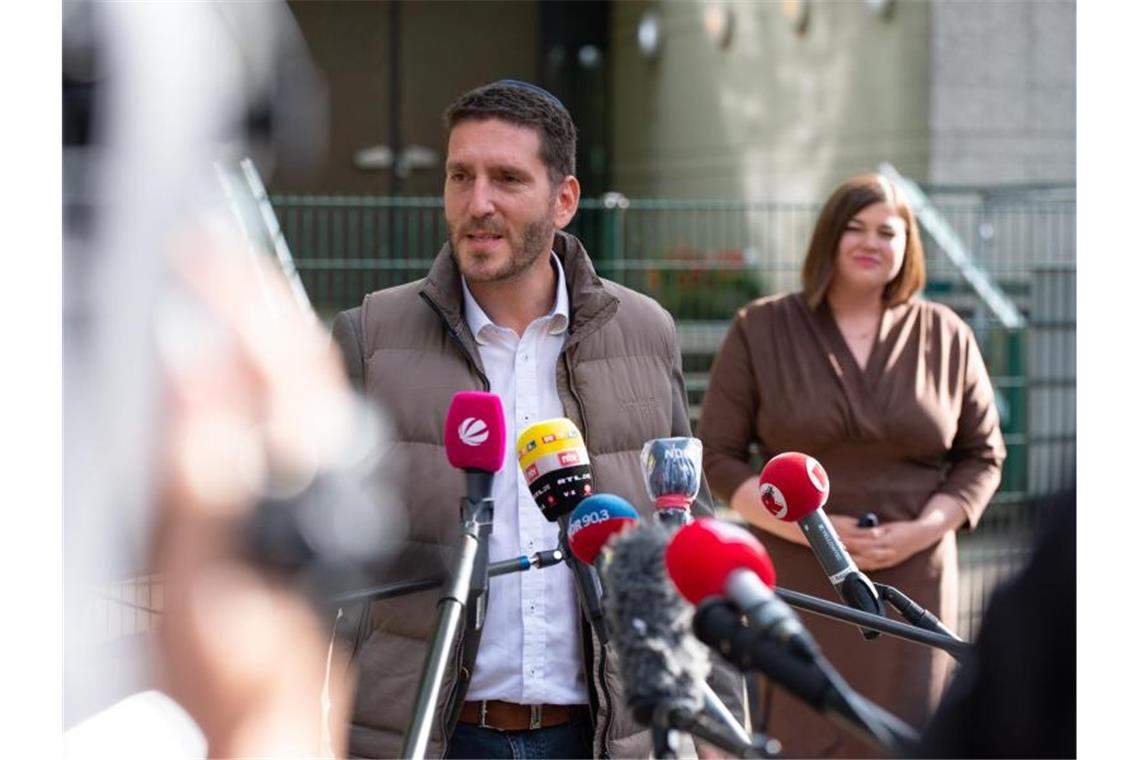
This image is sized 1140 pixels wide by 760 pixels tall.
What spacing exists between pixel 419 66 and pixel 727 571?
40.1 ft

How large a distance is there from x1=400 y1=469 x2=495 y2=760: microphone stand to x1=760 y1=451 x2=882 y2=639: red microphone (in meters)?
0.46

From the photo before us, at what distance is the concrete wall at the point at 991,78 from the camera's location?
1095 cm

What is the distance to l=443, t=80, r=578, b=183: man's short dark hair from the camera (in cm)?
300

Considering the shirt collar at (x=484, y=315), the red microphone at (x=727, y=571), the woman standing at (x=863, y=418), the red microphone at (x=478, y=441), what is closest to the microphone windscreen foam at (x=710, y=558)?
the red microphone at (x=727, y=571)

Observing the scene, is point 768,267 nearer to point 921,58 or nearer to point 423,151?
point 921,58

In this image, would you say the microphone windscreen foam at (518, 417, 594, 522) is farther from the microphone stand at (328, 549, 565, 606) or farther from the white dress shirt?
the white dress shirt

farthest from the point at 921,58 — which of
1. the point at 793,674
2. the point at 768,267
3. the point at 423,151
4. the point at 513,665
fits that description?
the point at 793,674

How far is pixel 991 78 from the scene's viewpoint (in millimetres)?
10992

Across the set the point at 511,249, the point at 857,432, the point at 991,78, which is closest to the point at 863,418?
the point at 857,432

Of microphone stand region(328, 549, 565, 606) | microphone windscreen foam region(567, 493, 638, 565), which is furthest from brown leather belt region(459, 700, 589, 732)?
microphone windscreen foam region(567, 493, 638, 565)

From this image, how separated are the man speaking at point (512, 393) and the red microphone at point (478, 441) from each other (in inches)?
16.4

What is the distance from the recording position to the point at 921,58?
11047mm
